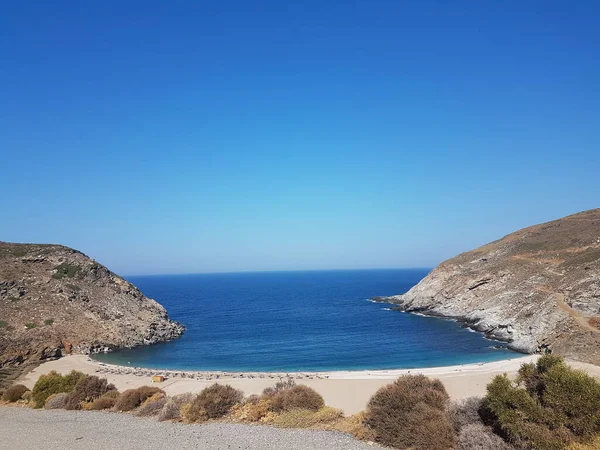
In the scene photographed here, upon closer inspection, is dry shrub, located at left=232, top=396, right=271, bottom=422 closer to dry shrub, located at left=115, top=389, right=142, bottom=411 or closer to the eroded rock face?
dry shrub, located at left=115, top=389, right=142, bottom=411

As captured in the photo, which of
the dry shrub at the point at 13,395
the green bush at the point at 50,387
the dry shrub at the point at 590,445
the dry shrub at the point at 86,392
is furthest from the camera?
the dry shrub at the point at 13,395

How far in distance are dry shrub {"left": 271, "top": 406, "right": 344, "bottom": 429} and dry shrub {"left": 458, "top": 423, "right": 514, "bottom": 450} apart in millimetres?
5107

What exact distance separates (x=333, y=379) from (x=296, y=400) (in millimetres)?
21298

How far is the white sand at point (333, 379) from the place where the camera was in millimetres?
31641

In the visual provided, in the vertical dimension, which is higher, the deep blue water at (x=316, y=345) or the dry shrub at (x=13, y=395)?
the dry shrub at (x=13, y=395)

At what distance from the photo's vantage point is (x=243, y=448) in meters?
13.6

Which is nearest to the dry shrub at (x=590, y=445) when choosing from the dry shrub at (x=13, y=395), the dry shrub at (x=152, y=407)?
the dry shrub at (x=152, y=407)

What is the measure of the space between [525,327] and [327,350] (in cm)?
2617

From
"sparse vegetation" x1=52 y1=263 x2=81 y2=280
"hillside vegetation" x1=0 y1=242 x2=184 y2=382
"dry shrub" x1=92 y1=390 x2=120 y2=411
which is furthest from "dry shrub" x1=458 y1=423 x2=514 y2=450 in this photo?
"sparse vegetation" x1=52 y1=263 x2=81 y2=280

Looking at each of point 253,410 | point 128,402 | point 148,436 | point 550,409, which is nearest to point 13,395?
point 128,402

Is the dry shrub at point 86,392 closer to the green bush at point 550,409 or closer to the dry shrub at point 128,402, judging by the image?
the dry shrub at point 128,402

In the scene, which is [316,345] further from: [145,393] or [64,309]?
[145,393]

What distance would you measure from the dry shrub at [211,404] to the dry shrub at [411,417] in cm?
693

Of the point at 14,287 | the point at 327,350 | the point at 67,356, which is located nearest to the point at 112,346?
the point at 67,356
